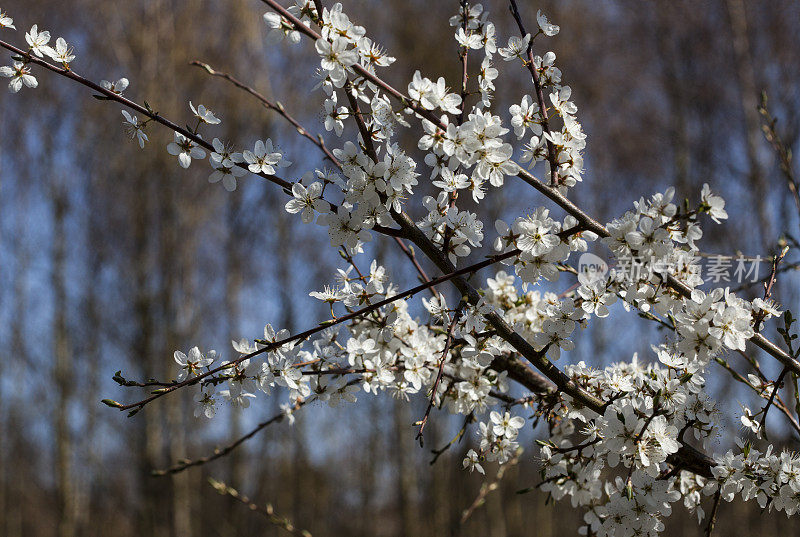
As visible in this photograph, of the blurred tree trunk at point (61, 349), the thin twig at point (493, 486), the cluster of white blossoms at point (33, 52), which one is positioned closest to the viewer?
the cluster of white blossoms at point (33, 52)

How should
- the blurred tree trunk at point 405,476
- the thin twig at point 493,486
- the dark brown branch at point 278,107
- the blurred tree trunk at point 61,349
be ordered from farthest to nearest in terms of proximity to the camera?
1. the blurred tree trunk at point 61,349
2. the blurred tree trunk at point 405,476
3. the thin twig at point 493,486
4. the dark brown branch at point 278,107

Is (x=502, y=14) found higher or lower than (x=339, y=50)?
higher

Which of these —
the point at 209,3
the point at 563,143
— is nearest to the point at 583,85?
the point at 209,3

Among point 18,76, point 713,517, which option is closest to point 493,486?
point 713,517

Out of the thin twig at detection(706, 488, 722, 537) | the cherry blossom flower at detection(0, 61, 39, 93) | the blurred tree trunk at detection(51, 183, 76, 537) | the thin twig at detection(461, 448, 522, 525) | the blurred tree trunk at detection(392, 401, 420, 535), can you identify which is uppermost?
the blurred tree trunk at detection(51, 183, 76, 537)

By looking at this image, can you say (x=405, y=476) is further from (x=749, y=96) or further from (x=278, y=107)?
(x=278, y=107)

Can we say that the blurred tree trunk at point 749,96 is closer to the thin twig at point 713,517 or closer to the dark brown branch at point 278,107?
the thin twig at point 713,517

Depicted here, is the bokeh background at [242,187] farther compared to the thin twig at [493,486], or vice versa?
the bokeh background at [242,187]

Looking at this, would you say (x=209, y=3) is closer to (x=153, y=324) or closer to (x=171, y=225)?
(x=171, y=225)

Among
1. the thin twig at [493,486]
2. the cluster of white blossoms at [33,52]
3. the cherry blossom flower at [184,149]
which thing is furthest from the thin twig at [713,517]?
the cluster of white blossoms at [33,52]

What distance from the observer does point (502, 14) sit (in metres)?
6.93

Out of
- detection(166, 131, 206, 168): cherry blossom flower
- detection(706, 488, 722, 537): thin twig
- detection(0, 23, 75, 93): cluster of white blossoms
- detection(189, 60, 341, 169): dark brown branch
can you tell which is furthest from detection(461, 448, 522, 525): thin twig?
detection(0, 23, 75, 93): cluster of white blossoms

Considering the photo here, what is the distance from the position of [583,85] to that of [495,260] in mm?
7519

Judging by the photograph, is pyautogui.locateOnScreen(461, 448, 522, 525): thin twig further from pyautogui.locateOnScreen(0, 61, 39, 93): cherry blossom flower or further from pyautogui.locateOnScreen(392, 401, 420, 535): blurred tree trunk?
pyautogui.locateOnScreen(392, 401, 420, 535): blurred tree trunk
